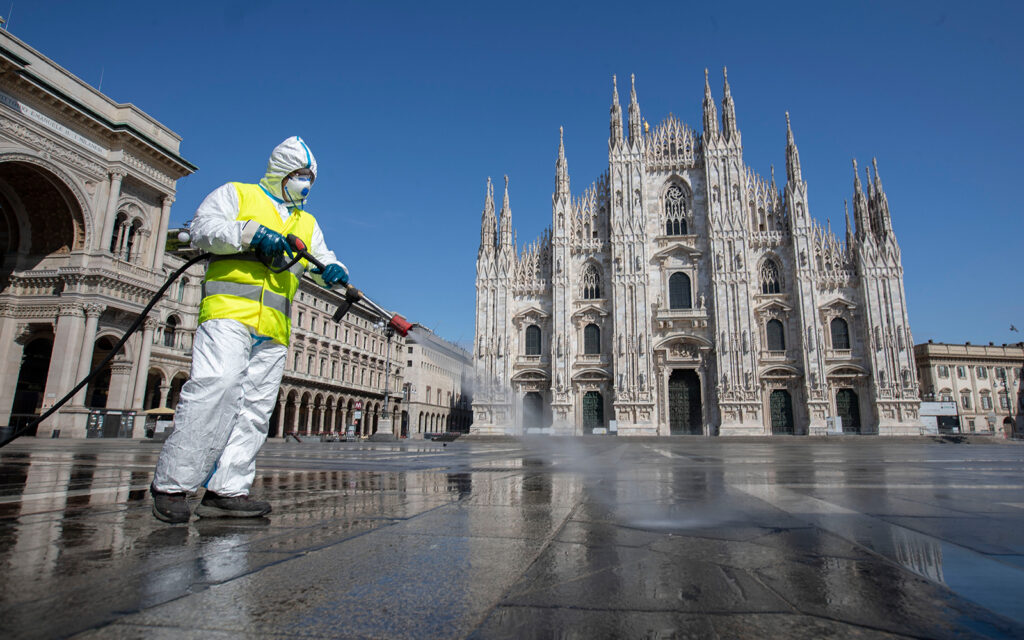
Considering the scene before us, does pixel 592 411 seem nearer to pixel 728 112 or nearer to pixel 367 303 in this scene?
pixel 728 112

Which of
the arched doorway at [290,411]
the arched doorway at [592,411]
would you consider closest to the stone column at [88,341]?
the arched doorway at [290,411]

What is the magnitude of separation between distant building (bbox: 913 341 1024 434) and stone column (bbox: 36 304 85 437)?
5781cm

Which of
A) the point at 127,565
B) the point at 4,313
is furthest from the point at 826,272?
the point at 4,313

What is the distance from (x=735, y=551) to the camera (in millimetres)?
1818

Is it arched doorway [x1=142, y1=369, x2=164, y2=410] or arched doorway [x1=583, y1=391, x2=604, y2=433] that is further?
arched doorway [x1=583, y1=391, x2=604, y2=433]

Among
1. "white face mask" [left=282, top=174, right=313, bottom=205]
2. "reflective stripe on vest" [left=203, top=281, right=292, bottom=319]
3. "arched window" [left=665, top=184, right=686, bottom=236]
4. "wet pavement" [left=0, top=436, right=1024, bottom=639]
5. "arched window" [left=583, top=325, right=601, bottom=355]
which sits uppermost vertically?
"arched window" [left=665, top=184, right=686, bottom=236]

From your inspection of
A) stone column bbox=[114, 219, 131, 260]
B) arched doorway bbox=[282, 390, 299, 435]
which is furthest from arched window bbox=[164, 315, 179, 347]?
stone column bbox=[114, 219, 131, 260]

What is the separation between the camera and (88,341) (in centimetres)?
1977

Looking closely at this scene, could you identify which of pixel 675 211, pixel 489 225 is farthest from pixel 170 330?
pixel 675 211

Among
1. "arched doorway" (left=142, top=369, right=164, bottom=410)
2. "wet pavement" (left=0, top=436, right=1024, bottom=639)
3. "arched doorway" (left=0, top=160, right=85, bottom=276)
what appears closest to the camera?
"wet pavement" (left=0, top=436, right=1024, bottom=639)

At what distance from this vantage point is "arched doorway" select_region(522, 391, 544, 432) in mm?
29188

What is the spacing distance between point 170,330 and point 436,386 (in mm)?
33601

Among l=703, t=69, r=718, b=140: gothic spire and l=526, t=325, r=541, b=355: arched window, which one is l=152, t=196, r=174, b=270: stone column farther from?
l=703, t=69, r=718, b=140: gothic spire

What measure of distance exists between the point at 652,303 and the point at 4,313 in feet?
→ 89.6
